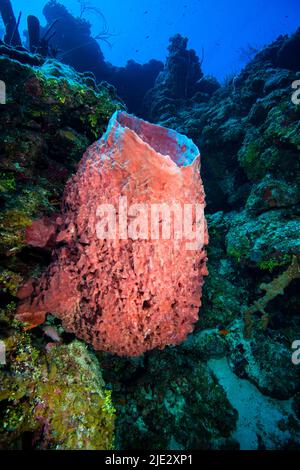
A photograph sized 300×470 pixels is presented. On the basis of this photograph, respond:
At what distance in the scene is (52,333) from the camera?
2219 mm

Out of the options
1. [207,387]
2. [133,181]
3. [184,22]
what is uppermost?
[184,22]

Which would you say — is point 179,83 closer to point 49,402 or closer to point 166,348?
→ point 166,348

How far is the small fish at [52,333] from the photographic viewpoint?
7.19 ft

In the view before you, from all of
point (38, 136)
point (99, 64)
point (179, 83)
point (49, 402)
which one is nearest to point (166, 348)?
point (49, 402)

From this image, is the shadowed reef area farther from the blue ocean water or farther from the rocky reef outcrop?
the blue ocean water

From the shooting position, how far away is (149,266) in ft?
6.51

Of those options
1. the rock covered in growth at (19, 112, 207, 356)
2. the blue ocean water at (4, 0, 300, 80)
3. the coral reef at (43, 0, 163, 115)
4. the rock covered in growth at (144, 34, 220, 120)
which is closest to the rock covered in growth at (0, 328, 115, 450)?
the rock covered in growth at (19, 112, 207, 356)

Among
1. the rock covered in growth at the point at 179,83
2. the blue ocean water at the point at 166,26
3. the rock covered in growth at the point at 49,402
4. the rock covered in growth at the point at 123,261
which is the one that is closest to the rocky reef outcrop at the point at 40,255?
the rock covered in growth at the point at 49,402

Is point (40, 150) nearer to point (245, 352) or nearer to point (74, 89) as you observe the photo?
point (74, 89)

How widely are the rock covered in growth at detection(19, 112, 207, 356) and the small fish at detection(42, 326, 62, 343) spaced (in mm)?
Result: 107

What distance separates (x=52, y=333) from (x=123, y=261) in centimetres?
88

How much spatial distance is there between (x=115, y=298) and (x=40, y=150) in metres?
1.83

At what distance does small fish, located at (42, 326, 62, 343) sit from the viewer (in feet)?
7.19

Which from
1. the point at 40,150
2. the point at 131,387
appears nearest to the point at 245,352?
the point at 131,387
